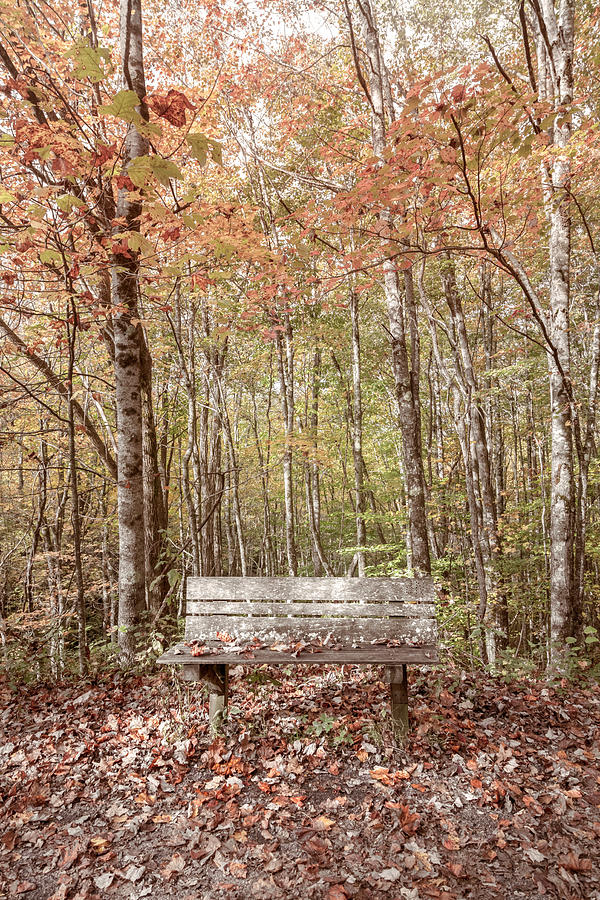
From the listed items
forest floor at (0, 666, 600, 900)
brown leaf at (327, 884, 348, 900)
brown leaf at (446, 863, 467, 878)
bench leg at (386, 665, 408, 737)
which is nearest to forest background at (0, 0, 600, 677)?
forest floor at (0, 666, 600, 900)

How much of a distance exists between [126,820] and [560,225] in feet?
22.0

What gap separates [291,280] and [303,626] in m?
5.54

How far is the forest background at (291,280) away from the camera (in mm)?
4516

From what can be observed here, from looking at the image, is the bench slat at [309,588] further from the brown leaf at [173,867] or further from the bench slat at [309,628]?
the brown leaf at [173,867]

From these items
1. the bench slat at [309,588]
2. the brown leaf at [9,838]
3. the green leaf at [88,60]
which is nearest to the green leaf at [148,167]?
the green leaf at [88,60]

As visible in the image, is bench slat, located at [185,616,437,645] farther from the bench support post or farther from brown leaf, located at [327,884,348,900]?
brown leaf, located at [327,884,348,900]

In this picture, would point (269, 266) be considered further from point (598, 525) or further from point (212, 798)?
point (598, 525)

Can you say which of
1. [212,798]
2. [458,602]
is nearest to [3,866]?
[212,798]

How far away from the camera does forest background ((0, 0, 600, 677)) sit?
4.52 m

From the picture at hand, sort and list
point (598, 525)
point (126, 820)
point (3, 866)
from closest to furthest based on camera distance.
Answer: point (3, 866) → point (126, 820) → point (598, 525)

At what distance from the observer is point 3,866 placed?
2602mm

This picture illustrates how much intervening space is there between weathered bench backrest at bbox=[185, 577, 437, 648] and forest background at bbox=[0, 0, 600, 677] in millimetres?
1099

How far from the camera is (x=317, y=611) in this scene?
3.71 metres

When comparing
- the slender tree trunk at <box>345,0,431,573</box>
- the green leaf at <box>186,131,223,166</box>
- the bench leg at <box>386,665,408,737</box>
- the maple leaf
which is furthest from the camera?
the slender tree trunk at <box>345,0,431,573</box>
